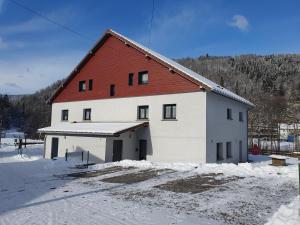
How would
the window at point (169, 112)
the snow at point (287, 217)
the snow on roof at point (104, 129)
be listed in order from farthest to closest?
the window at point (169, 112)
the snow on roof at point (104, 129)
the snow at point (287, 217)

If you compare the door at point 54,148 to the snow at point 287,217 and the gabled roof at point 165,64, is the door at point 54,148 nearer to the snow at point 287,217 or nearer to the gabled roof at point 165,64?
the gabled roof at point 165,64

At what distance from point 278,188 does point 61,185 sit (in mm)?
9209

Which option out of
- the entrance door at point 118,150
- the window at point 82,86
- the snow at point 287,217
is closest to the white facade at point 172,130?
the entrance door at point 118,150

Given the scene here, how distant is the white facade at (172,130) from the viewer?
808 inches

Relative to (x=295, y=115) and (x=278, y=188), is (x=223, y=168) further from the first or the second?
(x=295, y=115)

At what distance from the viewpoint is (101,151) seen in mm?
22141

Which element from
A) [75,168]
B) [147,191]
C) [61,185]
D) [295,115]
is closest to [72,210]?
[147,191]

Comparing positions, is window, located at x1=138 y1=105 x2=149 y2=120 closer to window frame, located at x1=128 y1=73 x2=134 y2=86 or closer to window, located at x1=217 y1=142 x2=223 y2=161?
window frame, located at x1=128 y1=73 x2=134 y2=86

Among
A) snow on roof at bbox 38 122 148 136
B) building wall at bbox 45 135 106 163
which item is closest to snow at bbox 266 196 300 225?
snow on roof at bbox 38 122 148 136

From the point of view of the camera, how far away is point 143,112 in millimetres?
23906

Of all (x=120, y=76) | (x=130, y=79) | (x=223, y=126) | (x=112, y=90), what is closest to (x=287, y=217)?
(x=223, y=126)

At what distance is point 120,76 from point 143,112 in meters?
4.02

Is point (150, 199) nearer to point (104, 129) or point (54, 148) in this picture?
point (104, 129)

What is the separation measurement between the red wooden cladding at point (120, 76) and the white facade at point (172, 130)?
58 centimetres
